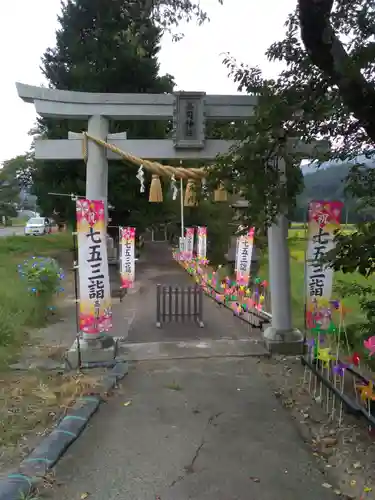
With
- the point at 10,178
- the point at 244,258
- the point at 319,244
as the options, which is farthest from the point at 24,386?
the point at 10,178

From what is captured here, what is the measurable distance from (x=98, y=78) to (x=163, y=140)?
12774mm

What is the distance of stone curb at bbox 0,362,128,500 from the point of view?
3.08 meters

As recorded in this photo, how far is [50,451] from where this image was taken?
3.63 m

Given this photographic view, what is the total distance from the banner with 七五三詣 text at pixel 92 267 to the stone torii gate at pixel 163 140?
74 cm

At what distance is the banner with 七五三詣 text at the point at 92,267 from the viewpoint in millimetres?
5914

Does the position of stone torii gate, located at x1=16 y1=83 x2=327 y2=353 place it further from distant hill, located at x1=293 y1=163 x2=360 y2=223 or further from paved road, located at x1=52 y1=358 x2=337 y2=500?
paved road, located at x1=52 y1=358 x2=337 y2=500

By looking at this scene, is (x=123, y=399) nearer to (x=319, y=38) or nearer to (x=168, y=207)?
(x=319, y=38)

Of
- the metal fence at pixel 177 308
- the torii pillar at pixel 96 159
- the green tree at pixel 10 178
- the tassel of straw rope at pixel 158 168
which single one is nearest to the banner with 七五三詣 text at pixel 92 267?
the torii pillar at pixel 96 159

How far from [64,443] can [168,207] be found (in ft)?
61.3

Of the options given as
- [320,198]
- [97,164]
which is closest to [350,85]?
[320,198]

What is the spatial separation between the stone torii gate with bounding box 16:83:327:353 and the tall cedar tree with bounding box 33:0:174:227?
10921 millimetres

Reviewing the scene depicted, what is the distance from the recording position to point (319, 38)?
3.35 meters

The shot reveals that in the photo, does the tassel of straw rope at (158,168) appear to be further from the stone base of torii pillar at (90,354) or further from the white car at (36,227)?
the white car at (36,227)

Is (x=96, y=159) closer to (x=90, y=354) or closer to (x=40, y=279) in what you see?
(x=90, y=354)
